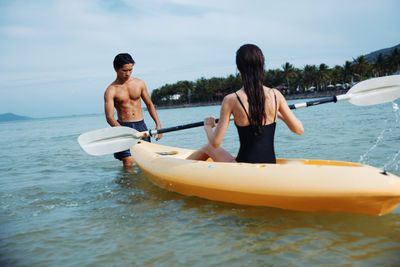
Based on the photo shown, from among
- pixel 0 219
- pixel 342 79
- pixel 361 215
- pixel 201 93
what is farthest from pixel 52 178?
pixel 201 93

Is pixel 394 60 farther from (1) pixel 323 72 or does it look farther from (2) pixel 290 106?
(2) pixel 290 106

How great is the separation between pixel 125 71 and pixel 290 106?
220 centimetres

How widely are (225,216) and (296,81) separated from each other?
227ft

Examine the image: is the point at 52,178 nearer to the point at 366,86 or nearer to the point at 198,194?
the point at 198,194

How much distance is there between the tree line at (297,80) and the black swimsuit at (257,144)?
58394mm

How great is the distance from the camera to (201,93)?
8956 centimetres

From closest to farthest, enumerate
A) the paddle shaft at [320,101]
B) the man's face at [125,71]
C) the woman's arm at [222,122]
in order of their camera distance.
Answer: the woman's arm at [222,122] → the paddle shaft at [320,101] → the man's face at [125,71]

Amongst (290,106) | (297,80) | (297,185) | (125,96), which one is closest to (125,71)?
(125,96)

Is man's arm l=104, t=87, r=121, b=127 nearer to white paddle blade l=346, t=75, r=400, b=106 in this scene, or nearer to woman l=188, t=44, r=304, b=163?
woman l=188, t=44, r=304, b=163

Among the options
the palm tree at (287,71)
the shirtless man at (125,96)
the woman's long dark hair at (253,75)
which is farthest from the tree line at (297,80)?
the woman's long dark hair at (253,75)

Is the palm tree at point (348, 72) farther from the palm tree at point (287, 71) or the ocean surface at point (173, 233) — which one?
the ocean surface at point (173, 233)

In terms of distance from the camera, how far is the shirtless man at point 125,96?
464 centimetres

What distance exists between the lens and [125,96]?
481cm

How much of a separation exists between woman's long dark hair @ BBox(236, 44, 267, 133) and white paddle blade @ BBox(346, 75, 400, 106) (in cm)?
210
